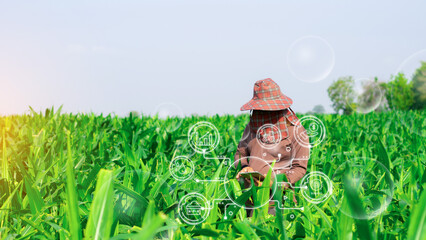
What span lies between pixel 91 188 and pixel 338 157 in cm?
267

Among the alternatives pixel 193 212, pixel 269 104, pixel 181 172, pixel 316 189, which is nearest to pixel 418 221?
pixel 193 212

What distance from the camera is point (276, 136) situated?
252 cm

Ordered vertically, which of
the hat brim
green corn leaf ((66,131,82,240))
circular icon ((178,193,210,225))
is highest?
the hat brim

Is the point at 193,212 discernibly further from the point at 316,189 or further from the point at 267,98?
the point at 267,98

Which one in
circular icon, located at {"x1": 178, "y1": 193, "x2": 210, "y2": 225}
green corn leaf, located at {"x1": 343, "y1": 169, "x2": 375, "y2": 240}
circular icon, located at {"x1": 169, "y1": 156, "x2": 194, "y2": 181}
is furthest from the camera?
circular icon, located at {"x1": 169, "y1": 156, "x2": 194, "y2": 181}

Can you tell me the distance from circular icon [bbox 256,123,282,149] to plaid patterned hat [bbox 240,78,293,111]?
173 mm

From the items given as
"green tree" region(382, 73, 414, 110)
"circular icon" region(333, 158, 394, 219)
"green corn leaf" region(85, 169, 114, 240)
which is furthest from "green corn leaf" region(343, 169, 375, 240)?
"green tree" region(382, 73, 414, 110)

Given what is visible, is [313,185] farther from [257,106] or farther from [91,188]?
[91,188]

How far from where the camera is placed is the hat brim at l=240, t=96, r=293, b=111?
7.76 feet

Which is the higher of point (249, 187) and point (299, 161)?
point (299, 161)

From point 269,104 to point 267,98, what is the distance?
0.08 meters

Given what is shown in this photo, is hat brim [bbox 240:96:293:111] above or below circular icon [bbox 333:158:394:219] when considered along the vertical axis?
above

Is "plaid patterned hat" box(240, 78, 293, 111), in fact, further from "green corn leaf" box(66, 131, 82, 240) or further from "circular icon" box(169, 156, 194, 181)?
"green corn leaf" box(66, 131, 82, 240)

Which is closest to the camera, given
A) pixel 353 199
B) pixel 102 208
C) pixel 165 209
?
pixel 353 199
